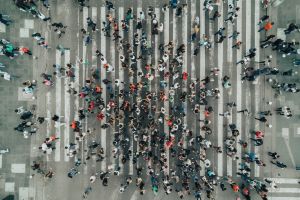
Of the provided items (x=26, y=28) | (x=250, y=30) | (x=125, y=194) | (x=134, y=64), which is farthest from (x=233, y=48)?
(x=26, y=28)

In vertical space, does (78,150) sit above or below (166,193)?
above

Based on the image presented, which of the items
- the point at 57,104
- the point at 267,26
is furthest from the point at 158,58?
the point at 57,104

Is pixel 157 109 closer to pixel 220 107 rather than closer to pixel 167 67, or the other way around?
pixel 167 67

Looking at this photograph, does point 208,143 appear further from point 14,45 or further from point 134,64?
point 14,45

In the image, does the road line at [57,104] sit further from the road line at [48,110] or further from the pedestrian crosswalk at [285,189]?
the pedestrian crosswalk at [285,189]

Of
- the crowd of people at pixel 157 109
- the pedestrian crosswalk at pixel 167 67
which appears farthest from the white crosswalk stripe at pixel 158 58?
the crowd of people at pixel 157 109
